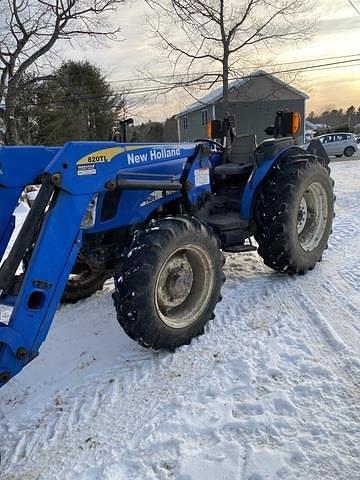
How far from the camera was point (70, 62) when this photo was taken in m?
35.2

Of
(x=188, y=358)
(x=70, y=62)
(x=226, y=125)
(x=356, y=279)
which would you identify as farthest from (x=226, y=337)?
(x=70, y=62)

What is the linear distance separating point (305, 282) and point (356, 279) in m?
0.55

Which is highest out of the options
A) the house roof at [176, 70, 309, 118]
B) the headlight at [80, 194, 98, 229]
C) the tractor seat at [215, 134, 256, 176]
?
the house roof at [176, 70, 309, 118]

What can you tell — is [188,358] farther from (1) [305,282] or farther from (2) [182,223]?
(1) [305,282]

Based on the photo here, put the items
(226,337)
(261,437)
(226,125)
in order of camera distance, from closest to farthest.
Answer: (261,437)
(226,337)
(226,125)

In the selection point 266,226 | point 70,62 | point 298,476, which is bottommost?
point 298,476

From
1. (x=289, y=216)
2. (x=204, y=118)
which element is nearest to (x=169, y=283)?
(x=289, y=216)

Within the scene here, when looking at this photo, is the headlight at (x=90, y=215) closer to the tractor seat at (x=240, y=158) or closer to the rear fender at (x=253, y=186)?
the rear fender at (x=253, y=186)

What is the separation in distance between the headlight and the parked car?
26.4 metres

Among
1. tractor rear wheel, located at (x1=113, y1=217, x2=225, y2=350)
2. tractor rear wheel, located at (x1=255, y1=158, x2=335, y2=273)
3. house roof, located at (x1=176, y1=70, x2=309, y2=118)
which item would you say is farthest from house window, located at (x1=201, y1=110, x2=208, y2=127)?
tractor rear wheel, located at (x1=113, y1=217, x2=225, y2=350)

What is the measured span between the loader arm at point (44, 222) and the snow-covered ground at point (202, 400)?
55 centimetres

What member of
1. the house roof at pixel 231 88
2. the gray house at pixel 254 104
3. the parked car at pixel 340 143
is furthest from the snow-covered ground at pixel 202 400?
the gray house at pixel 254 104

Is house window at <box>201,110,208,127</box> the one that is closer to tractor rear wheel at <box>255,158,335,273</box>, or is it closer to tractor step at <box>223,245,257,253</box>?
tractor rear wheel at <box>255,158,335,273</box>

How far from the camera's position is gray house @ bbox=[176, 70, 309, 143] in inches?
1240
